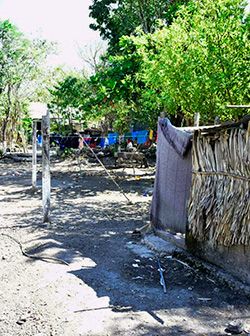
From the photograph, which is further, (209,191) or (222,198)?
(209,191)

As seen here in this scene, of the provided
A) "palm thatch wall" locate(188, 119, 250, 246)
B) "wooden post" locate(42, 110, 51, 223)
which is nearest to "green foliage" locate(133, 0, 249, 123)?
"wooden post" locate(42, 110, 51, 223)

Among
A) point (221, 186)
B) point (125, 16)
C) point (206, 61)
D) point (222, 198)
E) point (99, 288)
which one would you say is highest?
point (125, 16)

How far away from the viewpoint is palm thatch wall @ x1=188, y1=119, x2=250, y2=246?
417cm

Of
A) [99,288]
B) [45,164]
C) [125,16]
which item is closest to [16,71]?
[125,16]

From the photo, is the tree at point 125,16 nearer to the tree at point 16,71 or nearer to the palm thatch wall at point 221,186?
the tree at point 16,71

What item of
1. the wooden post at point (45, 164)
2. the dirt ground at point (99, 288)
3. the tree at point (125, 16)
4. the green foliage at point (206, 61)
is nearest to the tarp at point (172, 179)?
the dirt ground at point (99, 288)

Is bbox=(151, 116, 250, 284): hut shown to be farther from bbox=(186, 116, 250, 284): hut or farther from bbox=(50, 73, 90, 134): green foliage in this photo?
bbox=(50, 73, 90, 134): green foliage

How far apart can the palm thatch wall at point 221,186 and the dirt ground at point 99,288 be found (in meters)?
0.58

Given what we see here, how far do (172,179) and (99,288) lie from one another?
201 centimetres

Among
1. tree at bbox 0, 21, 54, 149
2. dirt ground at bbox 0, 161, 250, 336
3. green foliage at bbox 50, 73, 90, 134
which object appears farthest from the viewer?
green foliage at bbox 50, 73, 90, 134

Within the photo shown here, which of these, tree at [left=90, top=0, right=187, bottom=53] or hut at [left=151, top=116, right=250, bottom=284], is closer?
hut at [left=151, top=116, right=250, bottom=284]

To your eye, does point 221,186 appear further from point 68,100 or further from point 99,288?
point 68,100

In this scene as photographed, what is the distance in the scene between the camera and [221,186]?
14.9ft

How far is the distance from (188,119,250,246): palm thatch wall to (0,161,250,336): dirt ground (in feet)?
1.90
